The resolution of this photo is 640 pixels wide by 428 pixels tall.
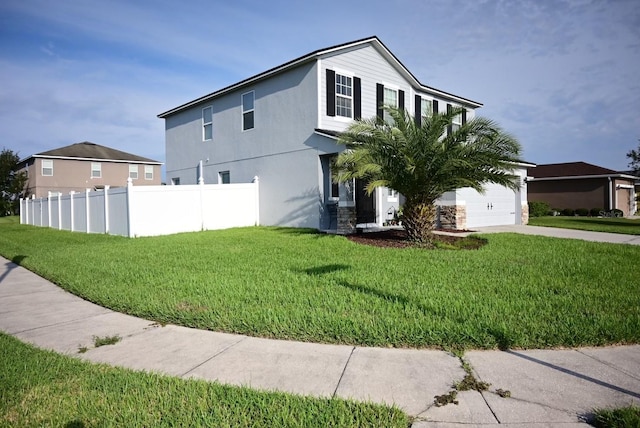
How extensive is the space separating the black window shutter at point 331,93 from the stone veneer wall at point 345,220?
3.69 meters

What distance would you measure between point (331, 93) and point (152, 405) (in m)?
12.8

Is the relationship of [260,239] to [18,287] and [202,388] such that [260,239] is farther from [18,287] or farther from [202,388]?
[202,388]

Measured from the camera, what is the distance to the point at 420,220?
425 inches

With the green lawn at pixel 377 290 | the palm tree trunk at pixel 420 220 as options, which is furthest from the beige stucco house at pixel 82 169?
the palm tree trunk at pixel 420 220

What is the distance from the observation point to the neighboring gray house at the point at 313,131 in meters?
14.0

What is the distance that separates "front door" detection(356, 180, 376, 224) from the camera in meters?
14.9

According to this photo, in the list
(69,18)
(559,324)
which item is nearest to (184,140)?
(69,18)

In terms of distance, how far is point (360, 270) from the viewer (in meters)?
7.15

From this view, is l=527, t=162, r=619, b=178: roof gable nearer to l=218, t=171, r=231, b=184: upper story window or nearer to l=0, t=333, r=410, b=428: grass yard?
l=218, t=171, r=231, b=184: upper story window


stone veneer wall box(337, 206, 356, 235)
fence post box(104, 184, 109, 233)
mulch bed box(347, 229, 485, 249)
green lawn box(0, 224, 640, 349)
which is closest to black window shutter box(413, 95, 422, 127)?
mulch bed box(347, 229, 485, 249)

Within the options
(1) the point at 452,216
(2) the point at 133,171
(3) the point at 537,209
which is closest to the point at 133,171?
(2) the point at 133,171

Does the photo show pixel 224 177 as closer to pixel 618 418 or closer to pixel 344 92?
pixel 344 92

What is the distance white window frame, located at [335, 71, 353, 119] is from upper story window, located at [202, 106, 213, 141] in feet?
24.1

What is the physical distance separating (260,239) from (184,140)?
38.5ft
